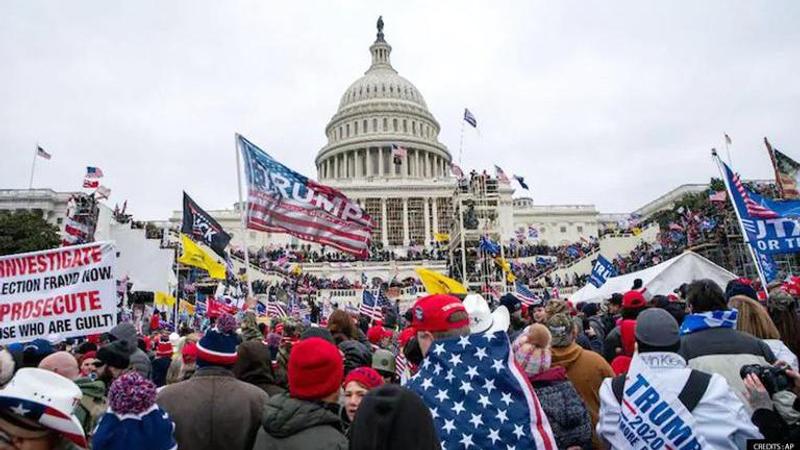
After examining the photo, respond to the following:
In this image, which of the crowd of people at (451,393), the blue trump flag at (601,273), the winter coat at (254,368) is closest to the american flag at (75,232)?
the blue trump flag at (601,273)

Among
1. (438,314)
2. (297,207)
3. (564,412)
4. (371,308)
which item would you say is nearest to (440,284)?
(371,308)

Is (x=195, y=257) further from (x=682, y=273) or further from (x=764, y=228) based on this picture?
(x=764, y=228)

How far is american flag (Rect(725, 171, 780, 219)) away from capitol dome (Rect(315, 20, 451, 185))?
242 feet

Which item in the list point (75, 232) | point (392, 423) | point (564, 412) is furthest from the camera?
point (75, 232)

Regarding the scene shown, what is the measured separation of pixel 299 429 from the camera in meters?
3.18

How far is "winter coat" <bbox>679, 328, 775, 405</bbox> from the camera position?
3.84 metres

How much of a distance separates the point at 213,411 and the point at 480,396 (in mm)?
1815

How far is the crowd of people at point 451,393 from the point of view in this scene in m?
2.54

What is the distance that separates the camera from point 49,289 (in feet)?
23.7

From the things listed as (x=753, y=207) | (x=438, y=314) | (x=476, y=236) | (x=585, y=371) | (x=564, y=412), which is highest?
(x=476, y=236)

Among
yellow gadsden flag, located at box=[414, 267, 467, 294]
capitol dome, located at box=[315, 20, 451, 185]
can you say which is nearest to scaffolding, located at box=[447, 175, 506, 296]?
yellow gadsden flag, located at box=[414, 267, 467, 294]

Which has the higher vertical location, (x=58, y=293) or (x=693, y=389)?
(x=58, y=293)

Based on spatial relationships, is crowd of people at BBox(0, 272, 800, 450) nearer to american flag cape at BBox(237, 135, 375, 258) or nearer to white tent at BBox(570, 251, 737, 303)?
american flag cape at BBox(237, 135, 375, 258)

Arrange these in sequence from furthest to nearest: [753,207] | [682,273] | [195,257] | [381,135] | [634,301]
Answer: [381,135] < [195,257] < [682,273] < [753,207] < [634,301]
